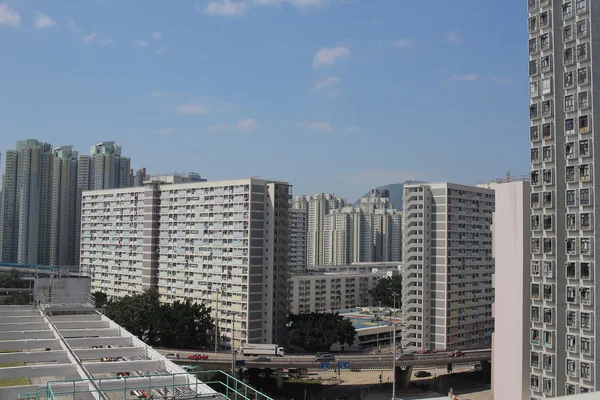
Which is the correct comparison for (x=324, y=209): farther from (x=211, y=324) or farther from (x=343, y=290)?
(x=211, y=324)

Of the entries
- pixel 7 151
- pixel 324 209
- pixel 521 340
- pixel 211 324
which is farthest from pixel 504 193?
pixel 324 209

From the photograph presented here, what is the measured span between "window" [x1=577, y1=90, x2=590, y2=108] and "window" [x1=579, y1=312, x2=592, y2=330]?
270 inches

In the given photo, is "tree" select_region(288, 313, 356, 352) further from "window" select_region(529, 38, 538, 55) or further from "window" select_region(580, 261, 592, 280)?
"window" select_region(529, 38, 538, 55)

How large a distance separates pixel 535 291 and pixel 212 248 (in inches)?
1104

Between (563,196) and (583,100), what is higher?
(583,100)

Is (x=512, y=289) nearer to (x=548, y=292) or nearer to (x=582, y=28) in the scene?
(x=548, y=292)

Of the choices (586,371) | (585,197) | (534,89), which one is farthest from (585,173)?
(586,371)

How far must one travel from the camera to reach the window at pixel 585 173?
1917cm

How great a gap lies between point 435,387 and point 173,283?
21.9 m

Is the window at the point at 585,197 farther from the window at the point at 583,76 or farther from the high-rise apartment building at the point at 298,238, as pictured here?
the high-rise apartment building at the point at 298,238

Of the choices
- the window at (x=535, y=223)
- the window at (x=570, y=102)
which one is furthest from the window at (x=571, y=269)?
the window at (x=570, y=102)

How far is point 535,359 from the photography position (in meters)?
20.8

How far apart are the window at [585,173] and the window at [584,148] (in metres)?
0.37

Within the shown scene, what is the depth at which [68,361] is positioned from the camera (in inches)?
514
